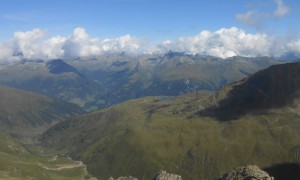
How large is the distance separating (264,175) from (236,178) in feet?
33.4

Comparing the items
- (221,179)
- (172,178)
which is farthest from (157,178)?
(221,179)

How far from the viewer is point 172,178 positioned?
583 feet

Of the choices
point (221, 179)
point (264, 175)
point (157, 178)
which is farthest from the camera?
point (157, 178)

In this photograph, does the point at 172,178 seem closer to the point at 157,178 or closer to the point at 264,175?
the point at 157,178

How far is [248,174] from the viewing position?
136m

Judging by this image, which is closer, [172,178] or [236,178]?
[236,178]

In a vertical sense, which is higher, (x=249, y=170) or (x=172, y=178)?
(x=249, y=170)

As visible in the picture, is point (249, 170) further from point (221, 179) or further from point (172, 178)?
point (172, 178)

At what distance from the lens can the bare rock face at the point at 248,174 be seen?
5143 inches

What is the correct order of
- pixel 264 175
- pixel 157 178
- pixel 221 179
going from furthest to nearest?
pixel 157 178
pixel 221 179
pixel 264 175

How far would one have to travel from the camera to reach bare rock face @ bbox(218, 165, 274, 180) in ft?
429

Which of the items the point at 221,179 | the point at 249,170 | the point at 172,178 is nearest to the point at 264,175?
the point at 249,170

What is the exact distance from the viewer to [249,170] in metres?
138

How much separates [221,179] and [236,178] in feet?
33.4
